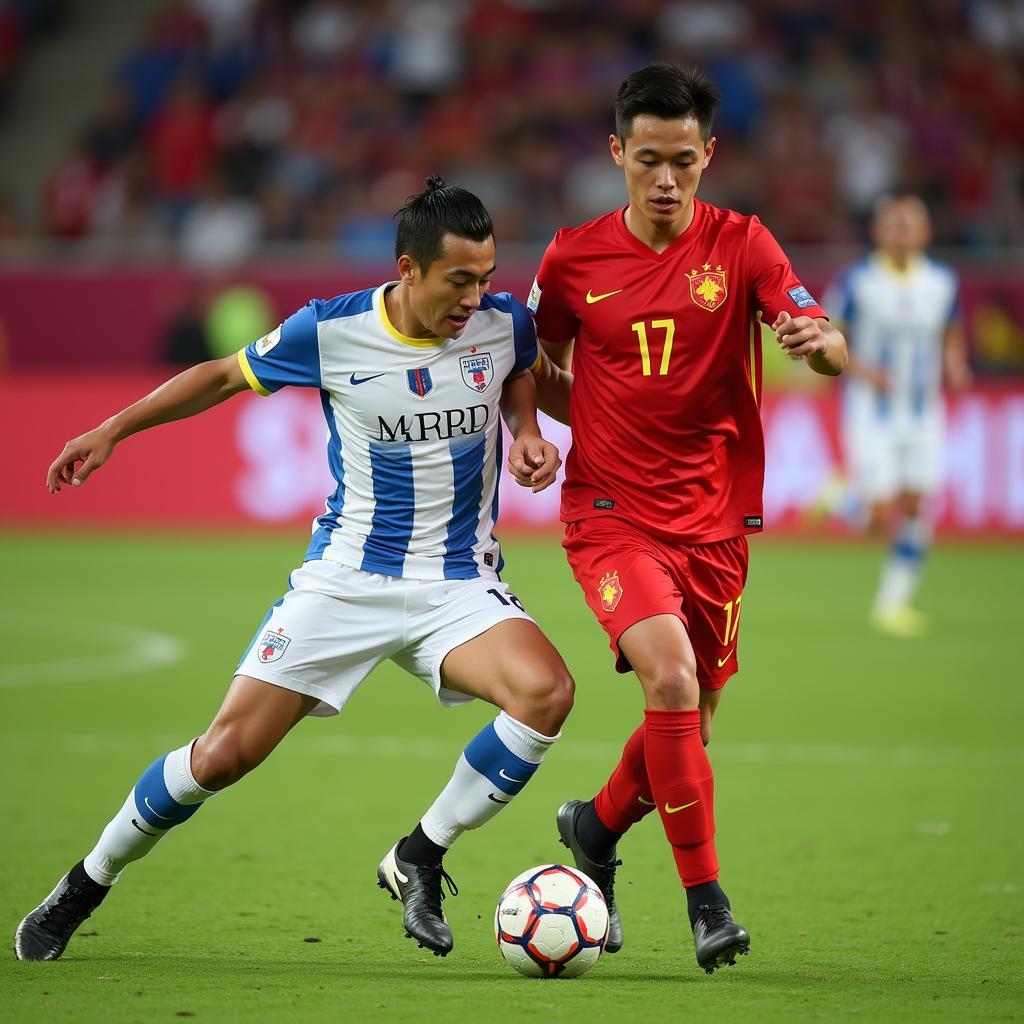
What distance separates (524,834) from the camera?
6496mm

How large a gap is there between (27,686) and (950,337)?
20.4 feet

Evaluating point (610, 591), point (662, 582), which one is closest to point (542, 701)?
point (610, 591)

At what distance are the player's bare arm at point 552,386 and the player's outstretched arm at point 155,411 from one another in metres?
0.92

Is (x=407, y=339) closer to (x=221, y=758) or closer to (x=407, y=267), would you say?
(x=407, y=267)

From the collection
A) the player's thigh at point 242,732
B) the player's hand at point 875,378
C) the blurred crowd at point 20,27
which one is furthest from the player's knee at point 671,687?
the blurred crowd at point 20,27

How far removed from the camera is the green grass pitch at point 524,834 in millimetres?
4324

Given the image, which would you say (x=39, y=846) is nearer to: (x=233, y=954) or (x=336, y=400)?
(x=233, y=954)

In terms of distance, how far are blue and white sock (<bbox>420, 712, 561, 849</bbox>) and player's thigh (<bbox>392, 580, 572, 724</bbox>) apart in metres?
0.09

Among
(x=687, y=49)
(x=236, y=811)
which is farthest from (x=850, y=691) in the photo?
(x=687, y=49)

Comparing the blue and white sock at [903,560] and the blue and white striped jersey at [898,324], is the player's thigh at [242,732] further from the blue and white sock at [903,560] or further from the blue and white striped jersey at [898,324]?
the blue and white sock at [903,560]

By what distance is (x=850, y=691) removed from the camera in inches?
372

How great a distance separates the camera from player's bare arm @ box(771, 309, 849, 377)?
448cm

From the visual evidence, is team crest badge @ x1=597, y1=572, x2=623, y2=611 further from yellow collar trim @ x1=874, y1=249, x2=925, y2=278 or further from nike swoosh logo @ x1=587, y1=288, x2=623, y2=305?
yellow collar trim @ x1=874, y1=249, x2=925, y2=278

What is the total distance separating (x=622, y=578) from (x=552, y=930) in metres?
0.95
